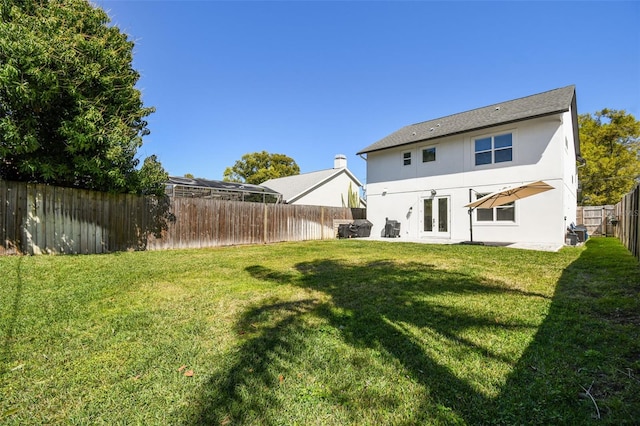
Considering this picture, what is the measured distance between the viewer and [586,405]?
70.9 inches

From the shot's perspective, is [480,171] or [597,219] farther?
[597,219]

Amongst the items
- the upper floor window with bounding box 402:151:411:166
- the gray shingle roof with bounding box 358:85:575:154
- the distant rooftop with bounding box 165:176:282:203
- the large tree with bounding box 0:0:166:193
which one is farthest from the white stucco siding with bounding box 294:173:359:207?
the large tree with bounding box 0:0:166:193

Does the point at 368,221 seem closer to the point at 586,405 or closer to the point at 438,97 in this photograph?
the point at 438,97

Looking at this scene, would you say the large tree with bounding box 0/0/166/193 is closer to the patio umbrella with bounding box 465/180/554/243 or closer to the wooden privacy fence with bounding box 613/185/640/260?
the patio umbrella with bounding box 465/180/554/243

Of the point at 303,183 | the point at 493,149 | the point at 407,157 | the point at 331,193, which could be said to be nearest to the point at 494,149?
the point at 493,149

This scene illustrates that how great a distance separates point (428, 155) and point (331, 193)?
10.3 meters

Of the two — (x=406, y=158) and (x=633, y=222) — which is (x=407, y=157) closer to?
(x=406, y=158)

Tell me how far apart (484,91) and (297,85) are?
411 inches

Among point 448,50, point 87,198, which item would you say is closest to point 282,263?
point 87,198

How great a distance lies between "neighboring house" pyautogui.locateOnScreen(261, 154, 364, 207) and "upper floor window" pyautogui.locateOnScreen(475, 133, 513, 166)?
39.1ft

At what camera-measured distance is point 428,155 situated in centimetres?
1483

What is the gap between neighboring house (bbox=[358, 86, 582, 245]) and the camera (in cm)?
1134

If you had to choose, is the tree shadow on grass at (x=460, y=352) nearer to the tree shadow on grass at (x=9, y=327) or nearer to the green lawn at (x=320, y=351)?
the green lawn at (x=320, y=351)

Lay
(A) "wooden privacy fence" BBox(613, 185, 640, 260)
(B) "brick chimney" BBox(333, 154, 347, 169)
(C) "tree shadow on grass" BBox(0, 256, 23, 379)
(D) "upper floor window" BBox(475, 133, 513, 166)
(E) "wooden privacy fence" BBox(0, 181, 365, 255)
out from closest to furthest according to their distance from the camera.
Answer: (C) "tree shadow on grass" BBox(0, 256, 23, 379) → (A) "wooden privacy fence" BBox(613, 185, 640, 260) → (E) "wooden privacy fence" BBox(0, 181, 365, 255) → (D) "upper floor window" BBox(475, 133, 513, 166) → (B) "brick chimney" BBox(333, 154, 347, 169)
